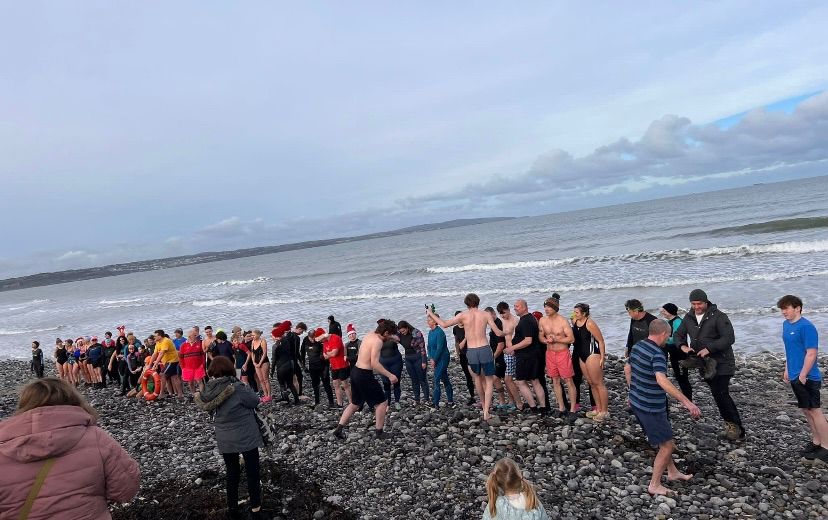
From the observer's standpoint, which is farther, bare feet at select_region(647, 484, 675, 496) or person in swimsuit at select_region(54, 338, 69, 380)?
person in swimsuit at select_region(54, 338, 69, 380)

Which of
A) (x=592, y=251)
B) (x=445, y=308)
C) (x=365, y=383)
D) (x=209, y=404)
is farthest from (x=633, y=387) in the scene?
(x=592, y=251)

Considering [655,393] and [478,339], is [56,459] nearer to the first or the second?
[655,393]

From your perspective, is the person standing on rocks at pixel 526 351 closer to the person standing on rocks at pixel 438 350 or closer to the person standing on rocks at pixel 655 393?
the person standing on rocks at pixel 438 350

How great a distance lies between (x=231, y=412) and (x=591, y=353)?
496 centimetres

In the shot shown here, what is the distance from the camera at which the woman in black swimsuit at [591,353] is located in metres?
7.13

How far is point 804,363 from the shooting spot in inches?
223

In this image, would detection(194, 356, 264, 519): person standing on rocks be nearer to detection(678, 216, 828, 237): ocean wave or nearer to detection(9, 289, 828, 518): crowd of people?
detection(9, 289, 828, 518): crowd of people

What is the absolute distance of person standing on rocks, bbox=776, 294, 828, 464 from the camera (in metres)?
5.61

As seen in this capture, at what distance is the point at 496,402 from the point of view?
9.17 meters

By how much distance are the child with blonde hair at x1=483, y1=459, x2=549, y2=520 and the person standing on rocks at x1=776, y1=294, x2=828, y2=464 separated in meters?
4.07

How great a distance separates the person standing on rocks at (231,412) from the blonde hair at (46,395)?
207 cm

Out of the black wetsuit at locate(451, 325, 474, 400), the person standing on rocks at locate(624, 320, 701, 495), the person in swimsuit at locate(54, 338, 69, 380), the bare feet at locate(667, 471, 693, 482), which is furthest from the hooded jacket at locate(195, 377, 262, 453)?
the person in swimsuit at locate(54, 338, 69, 380)

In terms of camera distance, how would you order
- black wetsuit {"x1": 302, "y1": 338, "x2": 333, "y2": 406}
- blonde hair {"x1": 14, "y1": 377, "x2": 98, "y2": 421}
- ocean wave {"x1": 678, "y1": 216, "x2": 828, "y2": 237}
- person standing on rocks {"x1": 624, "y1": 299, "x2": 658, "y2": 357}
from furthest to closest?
ocean wave {"x1": 678, "y1": 216, "x2": 828, "y2": 237}
black wetsuit {"x1": 302, "y1": 338, "x2": 333, "y2": 406}
person standing on rocks {"x1": 624, "y1": 299, "x2": 658, "y2": 357}
blonde hair {"x1": 14, "y1": 377, "x2": 98, "y2": 421}

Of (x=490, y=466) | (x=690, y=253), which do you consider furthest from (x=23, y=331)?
(x=690, y=253)
